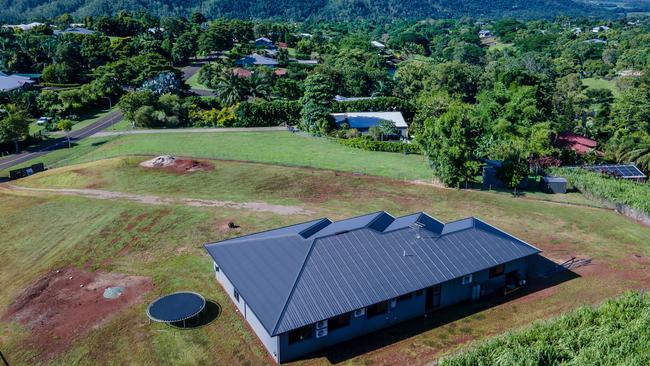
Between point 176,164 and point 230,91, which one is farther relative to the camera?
point 230,91

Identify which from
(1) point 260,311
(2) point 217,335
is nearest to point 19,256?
(2) point 217,335

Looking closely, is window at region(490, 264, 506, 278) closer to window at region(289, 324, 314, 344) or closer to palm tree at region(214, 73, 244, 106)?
window at region(289, 324, 314, 344)

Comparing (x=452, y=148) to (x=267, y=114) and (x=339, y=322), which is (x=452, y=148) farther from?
(x=267, y=114)

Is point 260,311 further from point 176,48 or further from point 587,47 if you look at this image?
point 587,47

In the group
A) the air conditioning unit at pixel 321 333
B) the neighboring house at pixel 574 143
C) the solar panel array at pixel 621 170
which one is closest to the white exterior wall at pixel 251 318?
the air conditioning unit at pixel 321 333

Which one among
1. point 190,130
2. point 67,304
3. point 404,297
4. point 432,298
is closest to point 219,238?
point 67,304

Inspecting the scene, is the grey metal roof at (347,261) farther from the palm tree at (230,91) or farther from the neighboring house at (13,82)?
the neighboring house at (13,82)
